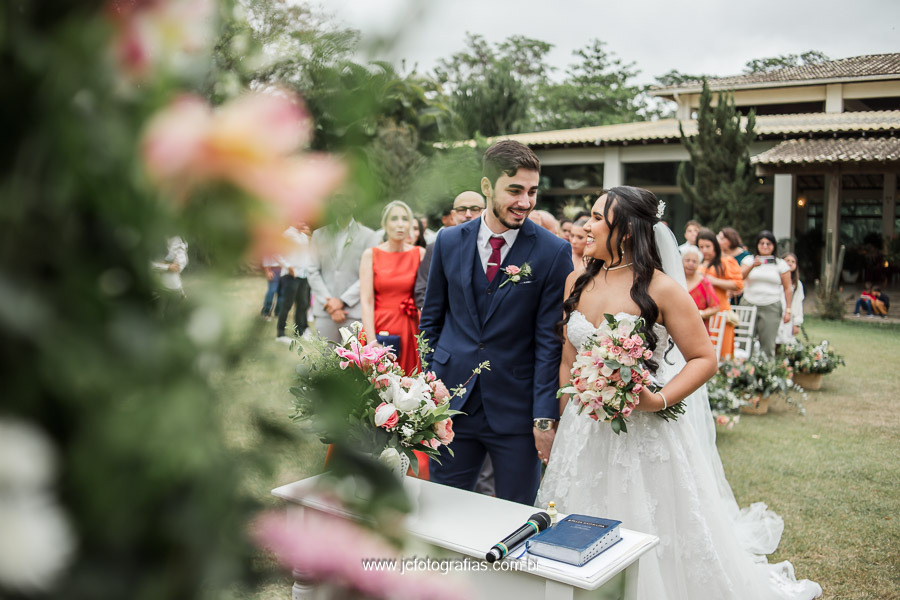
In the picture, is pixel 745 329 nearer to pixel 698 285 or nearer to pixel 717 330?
pixel 717 330

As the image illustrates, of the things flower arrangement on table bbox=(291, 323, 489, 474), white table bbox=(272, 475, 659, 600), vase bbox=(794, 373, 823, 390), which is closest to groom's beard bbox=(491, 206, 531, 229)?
flower arrangement on table bbox=(291, 323, 489, 474)

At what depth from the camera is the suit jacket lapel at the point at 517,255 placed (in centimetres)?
332

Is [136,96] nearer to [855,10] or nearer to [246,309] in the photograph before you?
[246,309]

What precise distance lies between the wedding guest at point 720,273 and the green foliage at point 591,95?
32.7 m

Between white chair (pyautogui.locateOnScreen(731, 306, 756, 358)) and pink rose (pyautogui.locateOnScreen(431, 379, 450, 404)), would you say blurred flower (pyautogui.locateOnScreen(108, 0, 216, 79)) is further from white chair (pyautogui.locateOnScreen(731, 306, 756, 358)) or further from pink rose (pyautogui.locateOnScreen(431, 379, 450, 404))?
white chair (pyautogui.locateOnScreen(731, 306, 756, 358))

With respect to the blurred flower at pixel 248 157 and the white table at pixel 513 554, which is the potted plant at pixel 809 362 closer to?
the white table at pixel 513 554

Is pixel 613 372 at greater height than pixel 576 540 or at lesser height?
greater

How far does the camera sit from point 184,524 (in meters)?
0.42

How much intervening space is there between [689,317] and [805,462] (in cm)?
373

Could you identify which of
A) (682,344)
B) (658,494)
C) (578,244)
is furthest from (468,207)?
(658,494)

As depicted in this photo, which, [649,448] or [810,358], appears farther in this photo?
[810,358]

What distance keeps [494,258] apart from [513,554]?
145 cm

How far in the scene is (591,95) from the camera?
137ft

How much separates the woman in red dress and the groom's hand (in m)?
2.40
